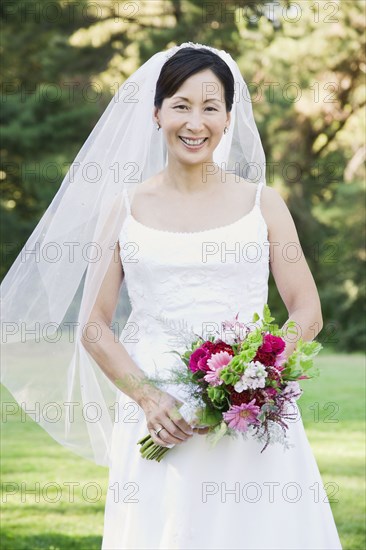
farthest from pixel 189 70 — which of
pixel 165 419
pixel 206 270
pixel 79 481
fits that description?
pixel 79 481

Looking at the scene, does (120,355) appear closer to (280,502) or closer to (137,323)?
(137,323)

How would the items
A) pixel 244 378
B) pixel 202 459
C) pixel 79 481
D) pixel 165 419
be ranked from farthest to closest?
pixel 79 481, pixel 202 459, pixel 165 419, pixel 244 378

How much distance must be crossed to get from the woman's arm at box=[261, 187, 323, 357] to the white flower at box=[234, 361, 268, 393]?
0.52 metres

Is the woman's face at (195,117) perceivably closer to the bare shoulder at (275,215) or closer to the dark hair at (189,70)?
the dark hair at (189,70)

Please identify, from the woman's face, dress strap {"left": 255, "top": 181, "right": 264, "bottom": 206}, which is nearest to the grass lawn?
dress strap {"left": 255, "top": 181, "right": 264, "bottom": 206}

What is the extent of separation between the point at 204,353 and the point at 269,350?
0.22 m

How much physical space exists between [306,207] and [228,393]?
736 inches

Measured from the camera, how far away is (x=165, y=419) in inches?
134

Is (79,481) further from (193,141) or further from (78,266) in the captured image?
(193,141)

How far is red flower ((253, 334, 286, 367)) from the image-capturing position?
123 inches

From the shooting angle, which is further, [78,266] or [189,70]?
[78,266]

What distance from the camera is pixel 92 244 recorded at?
3.98m

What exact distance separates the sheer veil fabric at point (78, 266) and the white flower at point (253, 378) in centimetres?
107

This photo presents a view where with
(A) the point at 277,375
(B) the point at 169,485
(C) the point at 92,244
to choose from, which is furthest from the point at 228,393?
(C) the point at 92,244
